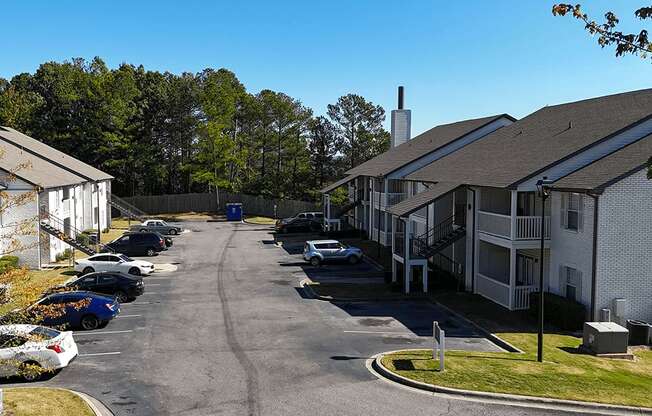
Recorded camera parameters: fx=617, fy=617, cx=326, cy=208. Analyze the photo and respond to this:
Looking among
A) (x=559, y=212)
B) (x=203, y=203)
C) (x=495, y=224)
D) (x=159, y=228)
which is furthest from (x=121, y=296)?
(x=203, y=203)

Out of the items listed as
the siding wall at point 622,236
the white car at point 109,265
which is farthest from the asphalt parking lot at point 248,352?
the siding wall at point 622,236

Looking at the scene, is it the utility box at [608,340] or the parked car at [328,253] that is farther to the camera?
the parked car at [328,253]

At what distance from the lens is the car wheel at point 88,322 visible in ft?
75.2

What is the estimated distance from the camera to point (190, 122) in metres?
78.1

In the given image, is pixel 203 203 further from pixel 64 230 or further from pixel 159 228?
pixel 64 230

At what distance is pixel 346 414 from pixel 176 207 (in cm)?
6393

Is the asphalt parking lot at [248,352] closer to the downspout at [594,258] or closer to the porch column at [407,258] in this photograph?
the porch column at [407,258]

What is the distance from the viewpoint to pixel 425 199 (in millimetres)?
30672

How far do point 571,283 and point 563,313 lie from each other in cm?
173

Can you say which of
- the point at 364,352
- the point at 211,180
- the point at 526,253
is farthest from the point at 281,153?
the point at 364,352

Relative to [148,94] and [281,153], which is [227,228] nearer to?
[281,153]

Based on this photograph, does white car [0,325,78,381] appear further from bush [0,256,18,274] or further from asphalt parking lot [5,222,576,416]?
bush [0,256,18,274]

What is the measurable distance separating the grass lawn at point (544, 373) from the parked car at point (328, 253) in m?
18.8

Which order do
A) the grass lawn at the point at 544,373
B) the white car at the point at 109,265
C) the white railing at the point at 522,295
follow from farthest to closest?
the white car at the point at 109,265, the white railing at the point at 522,295, the grass lawn at the point at 544,373
